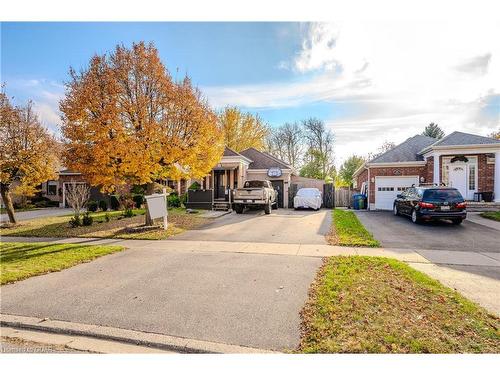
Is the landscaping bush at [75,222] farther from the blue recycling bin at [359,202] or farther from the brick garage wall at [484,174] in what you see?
the brick garage wall at [484,174]

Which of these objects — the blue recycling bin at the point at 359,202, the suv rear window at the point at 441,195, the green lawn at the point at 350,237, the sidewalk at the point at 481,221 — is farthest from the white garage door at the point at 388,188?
the green lawn at the point at 350,237

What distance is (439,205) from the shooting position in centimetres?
1191

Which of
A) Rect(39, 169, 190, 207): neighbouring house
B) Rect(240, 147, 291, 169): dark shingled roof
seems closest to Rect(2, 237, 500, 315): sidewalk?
Rect(240, 147, 291, 169): dark shingled roof

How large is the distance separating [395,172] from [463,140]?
4.30m

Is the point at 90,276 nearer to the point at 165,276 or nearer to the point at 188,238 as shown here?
the point at 165,276

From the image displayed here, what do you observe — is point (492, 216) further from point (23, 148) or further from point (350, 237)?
point (23, 148)

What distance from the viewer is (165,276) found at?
19.2ft

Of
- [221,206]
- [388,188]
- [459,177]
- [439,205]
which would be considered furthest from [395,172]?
[221,206]

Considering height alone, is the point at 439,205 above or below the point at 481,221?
above

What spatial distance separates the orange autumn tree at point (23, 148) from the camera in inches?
476

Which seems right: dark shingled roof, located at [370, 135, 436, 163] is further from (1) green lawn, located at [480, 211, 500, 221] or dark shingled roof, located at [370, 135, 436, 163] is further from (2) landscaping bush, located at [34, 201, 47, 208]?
(2) landscaping bush, located at [34, 201, 47, 208]

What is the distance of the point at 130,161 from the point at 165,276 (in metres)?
6.03

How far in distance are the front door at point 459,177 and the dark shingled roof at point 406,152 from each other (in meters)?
2.15

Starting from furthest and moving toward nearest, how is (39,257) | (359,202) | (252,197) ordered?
(359,202), (252,197), (39,257)
